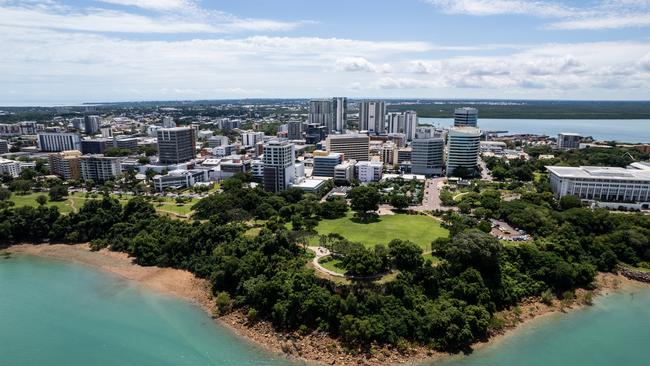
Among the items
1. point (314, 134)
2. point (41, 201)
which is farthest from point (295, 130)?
point (41, 201)

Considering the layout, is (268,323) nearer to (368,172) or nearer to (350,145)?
(368,172)

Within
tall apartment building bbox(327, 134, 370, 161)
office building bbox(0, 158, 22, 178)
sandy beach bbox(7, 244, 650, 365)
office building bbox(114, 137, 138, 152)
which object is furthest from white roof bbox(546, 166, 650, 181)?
office building bbox(114, 137, 138, 152)

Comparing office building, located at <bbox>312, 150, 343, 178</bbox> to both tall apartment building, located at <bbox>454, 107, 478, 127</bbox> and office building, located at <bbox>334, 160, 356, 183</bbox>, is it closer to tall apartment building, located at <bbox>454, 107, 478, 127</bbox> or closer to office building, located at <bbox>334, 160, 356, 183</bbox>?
office building, located at <bbox>334, 160, 356, 183</bbox>

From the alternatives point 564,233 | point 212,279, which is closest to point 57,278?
point 212,279

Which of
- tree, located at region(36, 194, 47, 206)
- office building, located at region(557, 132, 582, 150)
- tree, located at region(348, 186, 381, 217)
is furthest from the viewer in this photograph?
office building, located at region(557, 132, 582, 150)

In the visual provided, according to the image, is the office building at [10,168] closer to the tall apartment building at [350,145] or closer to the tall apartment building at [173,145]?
the tall apartment building at [173,145]
